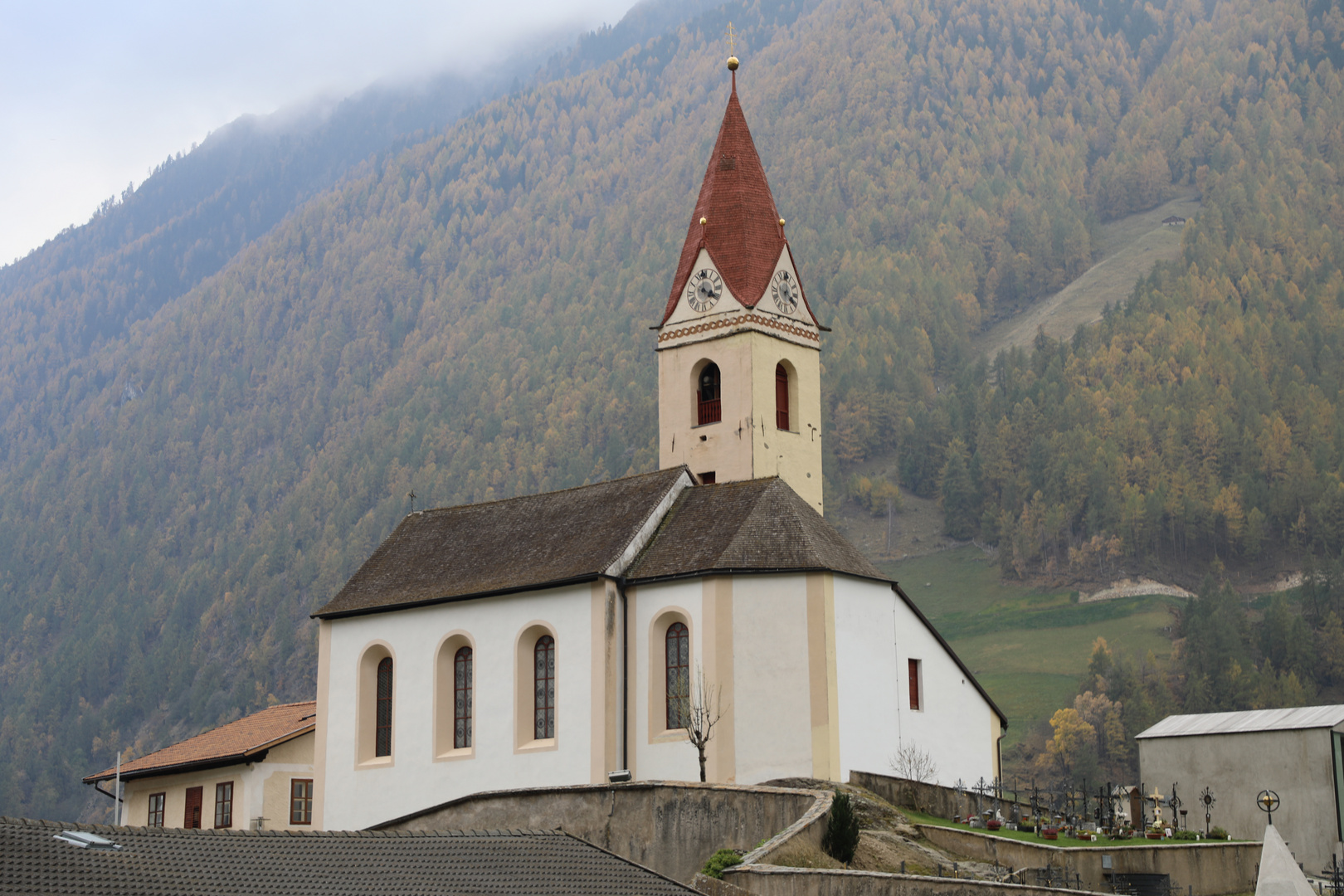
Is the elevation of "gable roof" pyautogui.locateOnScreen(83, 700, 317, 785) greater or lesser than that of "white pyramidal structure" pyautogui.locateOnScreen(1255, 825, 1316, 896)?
greater

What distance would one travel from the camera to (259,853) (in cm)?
2697

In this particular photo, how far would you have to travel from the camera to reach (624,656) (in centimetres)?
4469

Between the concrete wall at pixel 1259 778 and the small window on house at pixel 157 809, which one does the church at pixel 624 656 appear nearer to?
the concrete wall at pixel 1259 778

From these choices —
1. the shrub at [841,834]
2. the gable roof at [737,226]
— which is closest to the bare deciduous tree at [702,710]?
the shrub at [841,834]

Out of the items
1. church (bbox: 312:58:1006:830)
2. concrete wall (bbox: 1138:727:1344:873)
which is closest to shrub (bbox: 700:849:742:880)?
church (bbox: 312:58:1006:830)

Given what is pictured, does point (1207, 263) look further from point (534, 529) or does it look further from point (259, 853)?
point (259, 853)

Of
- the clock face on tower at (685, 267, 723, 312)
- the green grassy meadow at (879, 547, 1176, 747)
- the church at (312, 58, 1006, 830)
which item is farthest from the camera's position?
the green grassy meadow at (879, 547, 1176, 747)

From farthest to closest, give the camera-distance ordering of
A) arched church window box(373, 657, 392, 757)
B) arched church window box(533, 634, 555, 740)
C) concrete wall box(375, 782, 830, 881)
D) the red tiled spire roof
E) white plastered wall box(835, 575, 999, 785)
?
the red tiled spire roof
arched church window box(373, 657, 392, 757)
arched church window box(533, 634, 555, 740)
white plastered wall box(835, 575, 999, 785)
concrete wall box(375, 782, 830, 881)

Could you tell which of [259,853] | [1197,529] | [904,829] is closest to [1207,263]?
[1197,529]

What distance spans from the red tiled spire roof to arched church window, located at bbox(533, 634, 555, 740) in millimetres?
17454

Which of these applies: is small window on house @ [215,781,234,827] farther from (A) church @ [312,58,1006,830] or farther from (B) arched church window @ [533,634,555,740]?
(B) arched church window @ [533,634,555,740]

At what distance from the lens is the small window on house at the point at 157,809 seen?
54969mm

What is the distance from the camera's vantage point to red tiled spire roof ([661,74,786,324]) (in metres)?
59.4

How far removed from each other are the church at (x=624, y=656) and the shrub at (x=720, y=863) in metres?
6.91
